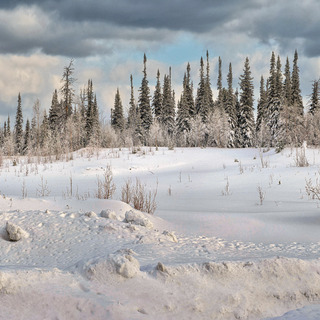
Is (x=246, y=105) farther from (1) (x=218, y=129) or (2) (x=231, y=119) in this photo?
(1) (x=218, y=129)

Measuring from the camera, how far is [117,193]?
9406mm

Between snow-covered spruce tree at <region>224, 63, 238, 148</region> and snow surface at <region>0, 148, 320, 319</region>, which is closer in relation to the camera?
snow surface at <region>0, 148, 320, 319</region>

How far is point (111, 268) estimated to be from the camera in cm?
217

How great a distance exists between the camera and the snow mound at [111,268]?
7.00 feet

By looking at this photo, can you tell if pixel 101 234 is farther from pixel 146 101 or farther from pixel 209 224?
pixel 146 101

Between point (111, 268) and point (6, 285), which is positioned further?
point (111, 268)

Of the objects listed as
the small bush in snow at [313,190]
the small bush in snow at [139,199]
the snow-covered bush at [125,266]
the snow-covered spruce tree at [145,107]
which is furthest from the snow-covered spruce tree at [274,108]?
the snow-covered bush at [125,266]

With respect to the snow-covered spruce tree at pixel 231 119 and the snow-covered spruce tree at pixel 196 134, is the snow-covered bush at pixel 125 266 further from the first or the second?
the snow-covered spruce tree at pixel 231 119

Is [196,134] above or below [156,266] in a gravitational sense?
above

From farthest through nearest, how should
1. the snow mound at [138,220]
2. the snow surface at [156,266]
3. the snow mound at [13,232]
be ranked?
the snow mound at [138,220] → the snow mound at [13,232] → the snow surface at [156,266]

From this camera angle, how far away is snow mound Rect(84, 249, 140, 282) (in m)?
2.13

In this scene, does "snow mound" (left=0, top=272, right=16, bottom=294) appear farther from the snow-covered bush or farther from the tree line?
the tree line

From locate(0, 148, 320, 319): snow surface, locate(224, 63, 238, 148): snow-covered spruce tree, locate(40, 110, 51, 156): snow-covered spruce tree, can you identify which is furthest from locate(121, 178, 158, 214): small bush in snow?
locate(224, 63, 238, 148): snow-covered spruce tree

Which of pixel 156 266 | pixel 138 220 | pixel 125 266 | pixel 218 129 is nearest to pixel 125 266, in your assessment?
pixel 125 266
